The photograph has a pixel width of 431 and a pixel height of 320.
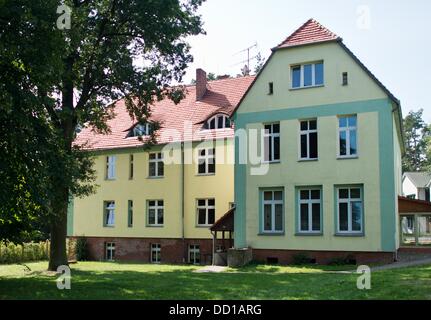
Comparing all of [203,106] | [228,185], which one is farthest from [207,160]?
[203,106]

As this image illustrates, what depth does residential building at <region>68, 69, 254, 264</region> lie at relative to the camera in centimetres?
2939

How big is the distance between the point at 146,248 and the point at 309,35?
602 inches

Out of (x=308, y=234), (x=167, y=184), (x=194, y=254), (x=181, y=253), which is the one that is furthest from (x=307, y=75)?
(x=181, y=253)

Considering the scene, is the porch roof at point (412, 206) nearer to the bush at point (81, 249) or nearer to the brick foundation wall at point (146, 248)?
the brick foundation wall at point (146, 248)

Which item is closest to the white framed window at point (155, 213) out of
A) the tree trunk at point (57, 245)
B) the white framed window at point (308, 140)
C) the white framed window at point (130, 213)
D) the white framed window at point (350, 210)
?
the white framed window at point (130, 213)

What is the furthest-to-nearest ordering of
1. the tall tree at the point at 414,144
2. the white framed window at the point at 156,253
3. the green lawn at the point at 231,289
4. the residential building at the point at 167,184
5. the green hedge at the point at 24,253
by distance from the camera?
the tall tree at the point at 414,144 < the green hedge at the point at 24,253 < the white framed window at the point at 156,253 < the residential building at the point at 167,184 < the green lawn at the point at 231,289

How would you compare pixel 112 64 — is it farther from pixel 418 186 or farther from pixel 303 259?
pixel 418 186

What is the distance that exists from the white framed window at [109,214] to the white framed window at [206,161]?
6809 mm

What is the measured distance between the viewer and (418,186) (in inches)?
2552

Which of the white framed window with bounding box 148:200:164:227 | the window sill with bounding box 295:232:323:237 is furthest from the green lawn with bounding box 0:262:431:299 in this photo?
the white framed window with bounding box 148:200:164:227

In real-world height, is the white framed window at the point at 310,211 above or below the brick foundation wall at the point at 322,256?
above

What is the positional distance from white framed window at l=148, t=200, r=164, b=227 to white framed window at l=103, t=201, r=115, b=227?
2.91 meters

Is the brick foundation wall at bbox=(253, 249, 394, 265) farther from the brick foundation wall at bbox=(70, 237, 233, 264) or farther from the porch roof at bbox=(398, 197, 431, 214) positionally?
the brick foundation wall at bbox=(70, 237, 233, 264)

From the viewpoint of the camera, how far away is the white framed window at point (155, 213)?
102 feet
